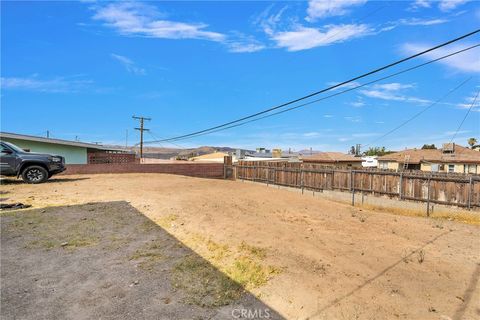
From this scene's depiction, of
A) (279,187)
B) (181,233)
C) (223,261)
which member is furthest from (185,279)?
(279,187)

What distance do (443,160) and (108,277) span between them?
110 feet

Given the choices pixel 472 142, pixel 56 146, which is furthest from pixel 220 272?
pixel 472 142

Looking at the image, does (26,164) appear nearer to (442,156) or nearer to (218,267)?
(218,267)

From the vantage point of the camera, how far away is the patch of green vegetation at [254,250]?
5.74 metres

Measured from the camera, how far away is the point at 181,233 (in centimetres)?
696

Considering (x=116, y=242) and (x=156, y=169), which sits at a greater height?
(x=156, y=169)

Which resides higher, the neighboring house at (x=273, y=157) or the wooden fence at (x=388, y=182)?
the neighboring house at (x=273, y=157)

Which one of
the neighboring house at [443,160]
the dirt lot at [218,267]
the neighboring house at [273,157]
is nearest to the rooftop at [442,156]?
the neighboring house at [443,160]

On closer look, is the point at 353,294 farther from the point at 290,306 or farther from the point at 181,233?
the point at 181,233

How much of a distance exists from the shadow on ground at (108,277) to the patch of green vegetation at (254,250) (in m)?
0.95

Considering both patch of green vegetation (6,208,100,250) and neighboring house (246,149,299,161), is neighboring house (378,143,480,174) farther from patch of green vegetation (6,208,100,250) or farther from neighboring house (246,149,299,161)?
patch of green vegetation (6,208,100,250)

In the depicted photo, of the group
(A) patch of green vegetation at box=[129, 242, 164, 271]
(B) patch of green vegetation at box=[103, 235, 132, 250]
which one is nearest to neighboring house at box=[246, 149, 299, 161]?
(B) patch of green vegetation at box=[103, 235, 132, 250]

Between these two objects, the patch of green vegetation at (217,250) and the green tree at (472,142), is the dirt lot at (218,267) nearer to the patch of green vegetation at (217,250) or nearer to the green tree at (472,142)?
the patch of green vegetation at (217,250)

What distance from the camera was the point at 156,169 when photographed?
22.9m
